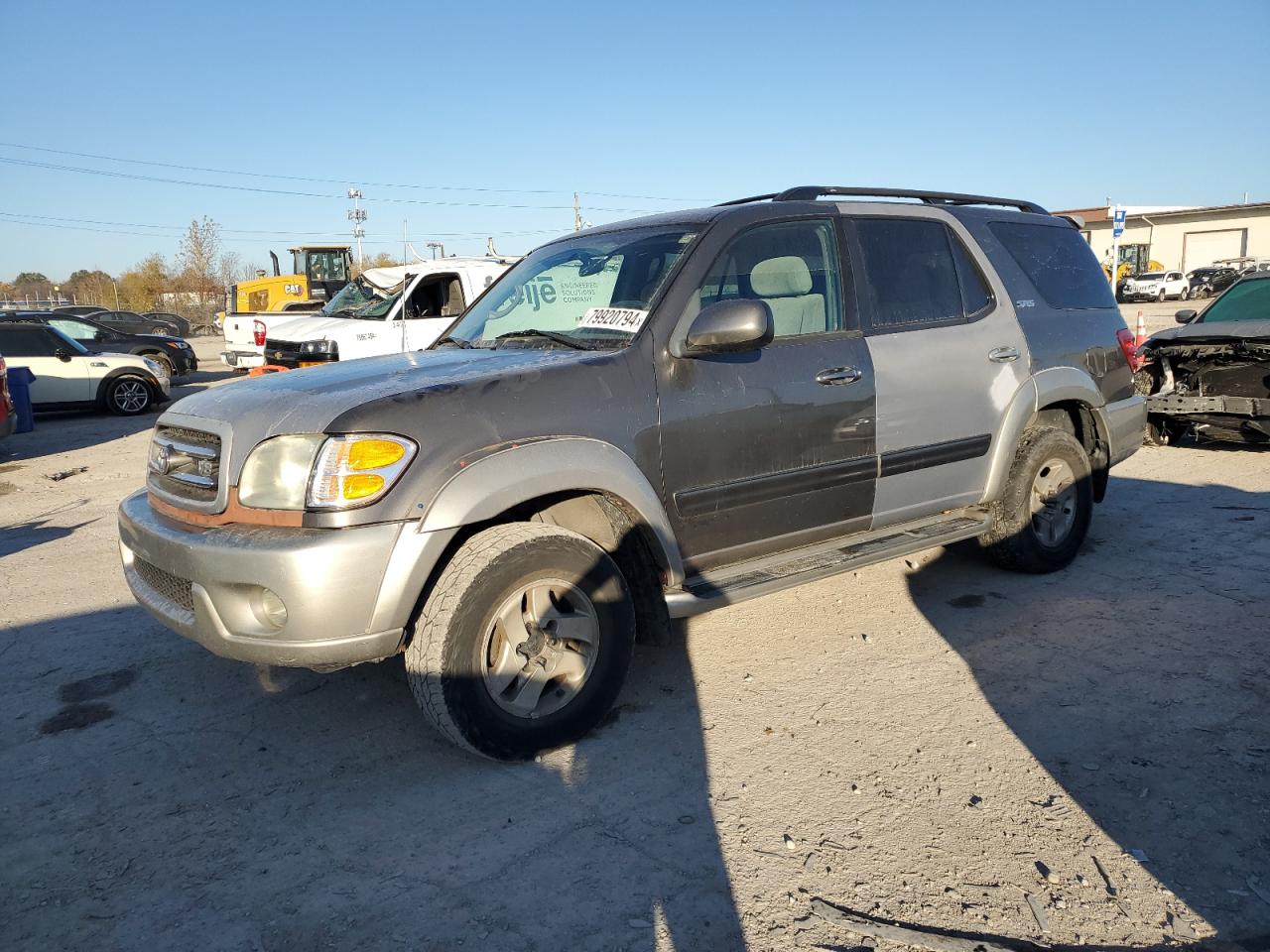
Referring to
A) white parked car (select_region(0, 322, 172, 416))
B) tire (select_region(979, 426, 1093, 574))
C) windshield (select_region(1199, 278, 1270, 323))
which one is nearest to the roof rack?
tire (select_region(979, 426, 1093, 574))

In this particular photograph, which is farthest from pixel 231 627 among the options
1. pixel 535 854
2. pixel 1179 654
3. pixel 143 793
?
pixel 1179 654

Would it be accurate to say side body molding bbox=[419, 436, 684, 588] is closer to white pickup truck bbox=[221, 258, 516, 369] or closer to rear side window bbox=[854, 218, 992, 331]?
rear side window bbox=[854, 218, 992, 331]

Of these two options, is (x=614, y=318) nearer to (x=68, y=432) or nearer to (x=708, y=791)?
(x=708, y=791)

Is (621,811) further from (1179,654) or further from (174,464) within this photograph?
(1179,654)

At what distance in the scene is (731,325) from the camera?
11.2 ft

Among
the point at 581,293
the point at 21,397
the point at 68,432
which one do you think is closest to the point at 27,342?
the point at 68,432

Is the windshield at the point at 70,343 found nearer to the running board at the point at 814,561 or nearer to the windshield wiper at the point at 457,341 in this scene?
the windshield wiper at the point at 457,341

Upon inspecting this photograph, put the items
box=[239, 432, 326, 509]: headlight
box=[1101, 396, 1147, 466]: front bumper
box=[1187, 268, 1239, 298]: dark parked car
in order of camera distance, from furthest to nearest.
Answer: box=[1187, 268, 1239, 298]: dark parked car → box=[1101, 396, 1147, 466]: front bumper → box=[239, 432, 326, 509]: headlight

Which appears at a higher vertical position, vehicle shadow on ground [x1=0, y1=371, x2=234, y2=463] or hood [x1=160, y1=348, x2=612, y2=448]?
hood [x1=160, y1=348, x2=612, y2=448]

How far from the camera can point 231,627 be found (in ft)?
9.75

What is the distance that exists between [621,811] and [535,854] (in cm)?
33

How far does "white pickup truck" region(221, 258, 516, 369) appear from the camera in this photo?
413 inches

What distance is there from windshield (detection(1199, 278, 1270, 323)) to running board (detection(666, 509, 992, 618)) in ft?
19.5

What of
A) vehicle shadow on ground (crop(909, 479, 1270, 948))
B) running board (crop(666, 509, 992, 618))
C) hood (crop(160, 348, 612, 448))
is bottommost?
vehicle shadow on ground (crop(909, 479, 1270, 948))
